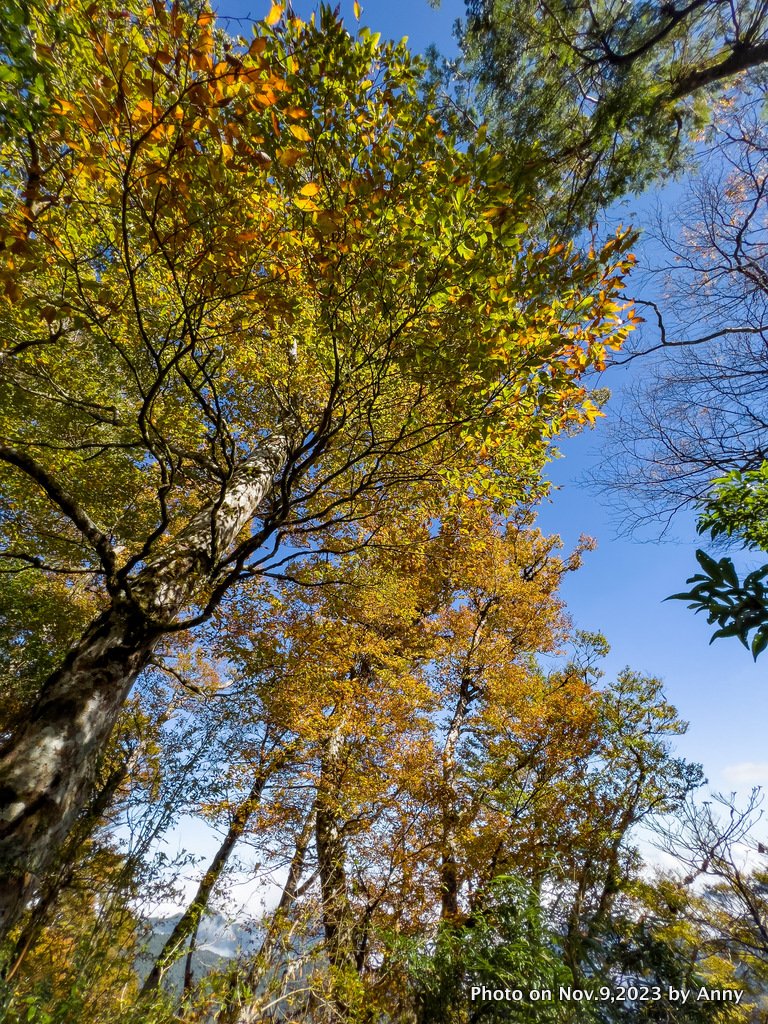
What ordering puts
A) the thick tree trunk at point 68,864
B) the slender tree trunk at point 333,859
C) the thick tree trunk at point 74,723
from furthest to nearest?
the slender tree trunk at point 333,859 → the thick tree trunk at point 68,864 → the thick tree trunk at point 74,723

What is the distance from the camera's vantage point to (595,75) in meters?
4.23

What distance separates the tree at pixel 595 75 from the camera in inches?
157

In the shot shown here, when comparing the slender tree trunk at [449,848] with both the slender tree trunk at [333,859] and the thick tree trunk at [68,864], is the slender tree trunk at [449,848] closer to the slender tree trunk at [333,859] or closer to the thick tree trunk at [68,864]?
the slender tree trunk at [333,859]

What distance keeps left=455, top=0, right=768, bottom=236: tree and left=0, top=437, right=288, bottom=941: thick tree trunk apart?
4.90 meters

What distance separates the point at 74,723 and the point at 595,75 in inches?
272

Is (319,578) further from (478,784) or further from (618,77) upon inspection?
(618,77)

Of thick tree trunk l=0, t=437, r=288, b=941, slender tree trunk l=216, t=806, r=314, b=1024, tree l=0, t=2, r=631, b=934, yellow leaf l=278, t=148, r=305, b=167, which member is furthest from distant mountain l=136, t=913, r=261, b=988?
yellow leaf l=278, t=148, r=305, b=167

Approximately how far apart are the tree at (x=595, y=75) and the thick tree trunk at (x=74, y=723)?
490cm

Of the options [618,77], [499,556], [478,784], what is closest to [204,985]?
[478,784]

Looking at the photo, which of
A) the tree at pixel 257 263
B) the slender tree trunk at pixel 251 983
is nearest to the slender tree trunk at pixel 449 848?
the slender tree trunk at pixel 251 983

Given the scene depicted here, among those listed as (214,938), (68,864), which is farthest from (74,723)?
(214,938)

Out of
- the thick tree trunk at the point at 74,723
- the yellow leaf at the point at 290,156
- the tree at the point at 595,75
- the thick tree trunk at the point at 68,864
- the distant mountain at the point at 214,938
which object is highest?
the tree at the point at 595,75

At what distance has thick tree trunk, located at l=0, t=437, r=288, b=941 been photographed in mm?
1653

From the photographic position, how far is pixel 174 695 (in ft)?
26.8
